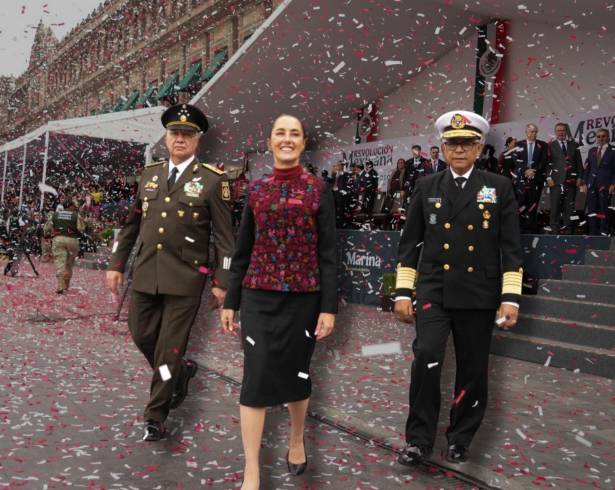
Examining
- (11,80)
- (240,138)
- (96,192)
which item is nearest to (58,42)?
(11,80)

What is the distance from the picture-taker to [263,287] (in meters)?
3.72

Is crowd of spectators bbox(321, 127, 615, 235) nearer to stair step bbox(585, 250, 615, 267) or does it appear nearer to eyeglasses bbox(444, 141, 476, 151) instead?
stair step bbox(585, 250, 615, 267)

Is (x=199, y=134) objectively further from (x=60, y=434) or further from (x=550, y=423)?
(x=550, y=423)

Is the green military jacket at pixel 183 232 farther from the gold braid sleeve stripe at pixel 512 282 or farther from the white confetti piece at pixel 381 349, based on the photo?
the white confetti piece at pixel 381 349

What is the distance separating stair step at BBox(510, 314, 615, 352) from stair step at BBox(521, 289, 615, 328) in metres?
0.09

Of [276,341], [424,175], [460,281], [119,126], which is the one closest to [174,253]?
[276,341]

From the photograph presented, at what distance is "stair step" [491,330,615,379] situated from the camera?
25.4ft

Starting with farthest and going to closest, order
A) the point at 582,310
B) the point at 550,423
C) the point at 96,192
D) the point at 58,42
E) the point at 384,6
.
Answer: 1. the point at 58,42
2. the point at 96,192
3. the point at 384,6
4. the point at 582,310
5. the point at 550,423

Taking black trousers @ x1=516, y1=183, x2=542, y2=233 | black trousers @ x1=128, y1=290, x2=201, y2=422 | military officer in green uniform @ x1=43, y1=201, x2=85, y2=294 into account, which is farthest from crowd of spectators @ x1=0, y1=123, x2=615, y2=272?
black trousers @ x1=128, y1=290, x2=201, y2=422

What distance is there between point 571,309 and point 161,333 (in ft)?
19.7

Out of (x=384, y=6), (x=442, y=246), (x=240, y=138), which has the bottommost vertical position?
(x=442, y=246)

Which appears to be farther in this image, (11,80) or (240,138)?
(11,80)

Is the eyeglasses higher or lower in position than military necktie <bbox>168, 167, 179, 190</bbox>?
higher

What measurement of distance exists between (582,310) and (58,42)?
69.3 metres
